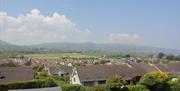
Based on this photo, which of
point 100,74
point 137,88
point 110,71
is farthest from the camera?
point 110,71

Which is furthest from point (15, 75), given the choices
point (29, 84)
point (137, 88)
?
point (137, 88)

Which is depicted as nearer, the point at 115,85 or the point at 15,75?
the point at 115,85

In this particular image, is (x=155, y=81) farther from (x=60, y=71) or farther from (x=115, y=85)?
(x=60, y=71)

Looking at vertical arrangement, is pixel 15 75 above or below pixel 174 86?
above

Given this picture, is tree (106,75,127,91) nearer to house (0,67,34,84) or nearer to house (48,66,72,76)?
house (0,67,34,84)

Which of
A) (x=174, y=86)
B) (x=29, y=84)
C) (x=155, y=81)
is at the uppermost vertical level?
(x=155, y=81)

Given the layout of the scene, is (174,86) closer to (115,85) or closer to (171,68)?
(115,85)

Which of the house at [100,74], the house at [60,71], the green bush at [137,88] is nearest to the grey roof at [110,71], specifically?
the house at [100,74]

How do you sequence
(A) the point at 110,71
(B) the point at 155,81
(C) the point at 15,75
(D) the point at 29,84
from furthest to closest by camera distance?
(A) the point at 110,71 → (C) the point at 15,75 → (D) the point at 29,84 → (B) the point at 155,81

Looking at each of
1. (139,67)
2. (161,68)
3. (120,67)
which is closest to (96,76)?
(120,67)
